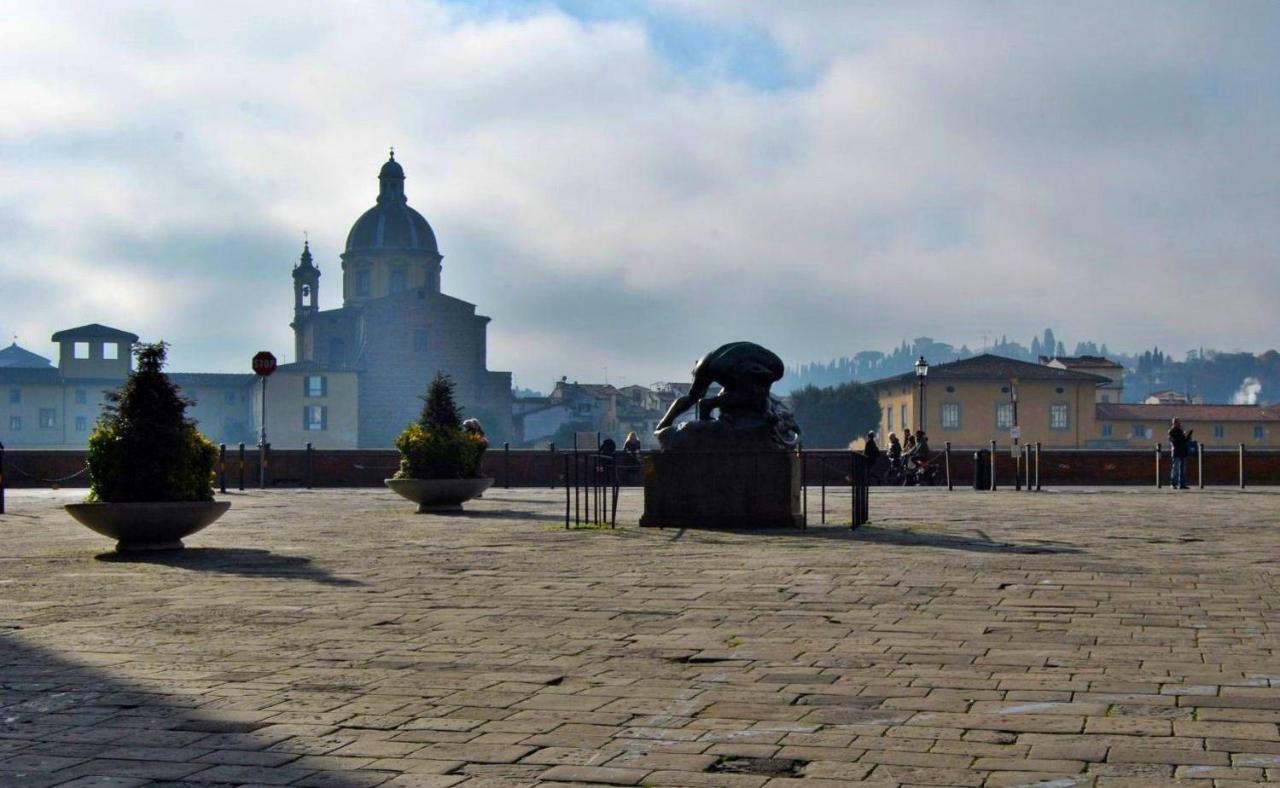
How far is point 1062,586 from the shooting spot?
10180mm

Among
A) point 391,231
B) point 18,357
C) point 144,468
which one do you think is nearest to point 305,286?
point 391,231

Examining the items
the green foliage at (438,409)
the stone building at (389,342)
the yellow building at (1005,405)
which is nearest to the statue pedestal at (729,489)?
the green foliage at (438,409)

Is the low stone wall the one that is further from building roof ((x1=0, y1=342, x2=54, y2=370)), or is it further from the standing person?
building roof ((x1=0, y1=342, x2=54, y2=370))

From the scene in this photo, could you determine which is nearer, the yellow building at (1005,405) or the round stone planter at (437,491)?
the round stone planter at (437,491)

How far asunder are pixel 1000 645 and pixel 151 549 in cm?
860

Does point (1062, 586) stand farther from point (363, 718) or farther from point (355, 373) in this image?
point (355, 373)

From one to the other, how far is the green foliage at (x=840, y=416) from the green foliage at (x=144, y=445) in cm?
9034

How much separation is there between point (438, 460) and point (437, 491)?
0.44m

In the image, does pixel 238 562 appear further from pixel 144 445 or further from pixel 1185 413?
pixel 1185 413

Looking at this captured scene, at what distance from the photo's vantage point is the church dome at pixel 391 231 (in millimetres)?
112312

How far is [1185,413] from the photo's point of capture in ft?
340

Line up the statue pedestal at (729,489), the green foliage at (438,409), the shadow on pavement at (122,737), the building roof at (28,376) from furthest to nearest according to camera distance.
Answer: the building roof at (28,376) < the green foliage at (438,409) < the statue pedestal at (729,489) < the shadow on pavement at (122,737)

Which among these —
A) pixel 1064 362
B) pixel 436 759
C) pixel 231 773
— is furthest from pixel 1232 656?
pixel 1064 362

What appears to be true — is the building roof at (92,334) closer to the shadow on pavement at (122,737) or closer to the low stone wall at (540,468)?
the low stone wall at (540,468)
